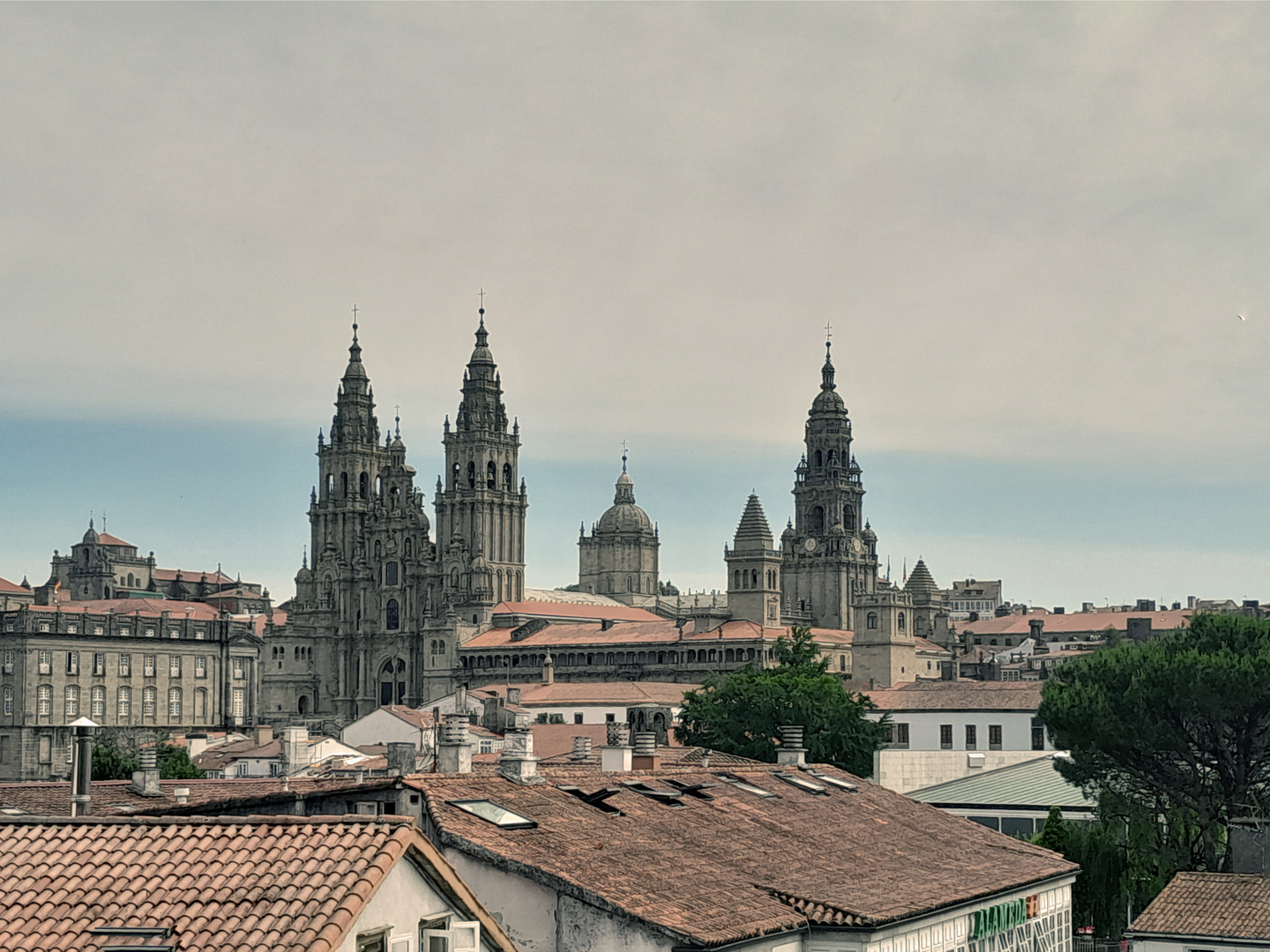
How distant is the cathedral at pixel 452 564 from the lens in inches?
6594

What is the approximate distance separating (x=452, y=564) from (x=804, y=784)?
457 ft

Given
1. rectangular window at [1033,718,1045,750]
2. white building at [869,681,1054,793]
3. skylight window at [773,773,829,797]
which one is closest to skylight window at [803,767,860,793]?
skylight window at [773,773,829,797]

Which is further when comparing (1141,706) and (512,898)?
(1141,706)

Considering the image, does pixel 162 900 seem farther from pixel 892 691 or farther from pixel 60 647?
pixel 60 647

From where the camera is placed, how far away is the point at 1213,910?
3753cm

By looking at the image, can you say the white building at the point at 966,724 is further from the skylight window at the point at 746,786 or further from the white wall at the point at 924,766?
the skylight window at the point at 746,786

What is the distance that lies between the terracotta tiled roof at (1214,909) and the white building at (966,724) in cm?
4317

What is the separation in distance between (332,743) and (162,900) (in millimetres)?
77418

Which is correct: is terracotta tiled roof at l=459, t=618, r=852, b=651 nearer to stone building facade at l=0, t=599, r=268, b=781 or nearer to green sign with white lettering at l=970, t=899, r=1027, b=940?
stone building facade at l=0, t=599, r=268, b=781

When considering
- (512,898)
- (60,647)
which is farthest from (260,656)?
(512,898)

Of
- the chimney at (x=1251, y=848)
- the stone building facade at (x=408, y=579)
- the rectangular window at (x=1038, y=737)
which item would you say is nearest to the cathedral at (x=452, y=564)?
the stone building facade at (x=408, y=579)

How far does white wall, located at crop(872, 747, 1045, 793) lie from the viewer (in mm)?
76688

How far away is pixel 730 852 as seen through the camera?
2692 centimetres

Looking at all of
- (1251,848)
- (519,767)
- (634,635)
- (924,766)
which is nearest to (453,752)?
(519,767)
